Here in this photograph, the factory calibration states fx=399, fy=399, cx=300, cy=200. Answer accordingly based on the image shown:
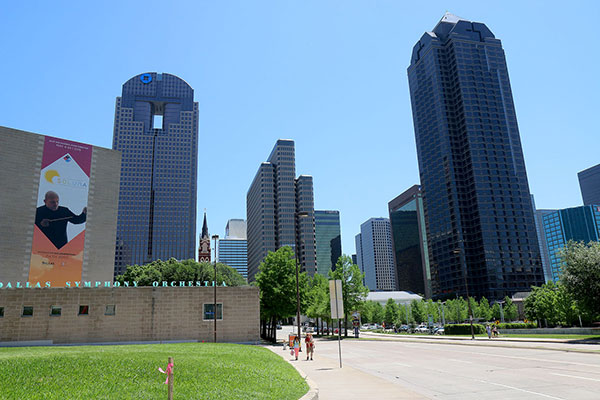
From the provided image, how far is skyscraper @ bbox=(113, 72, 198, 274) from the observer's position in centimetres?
18225

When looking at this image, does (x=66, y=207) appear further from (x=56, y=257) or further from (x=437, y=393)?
(x=437, y=393)

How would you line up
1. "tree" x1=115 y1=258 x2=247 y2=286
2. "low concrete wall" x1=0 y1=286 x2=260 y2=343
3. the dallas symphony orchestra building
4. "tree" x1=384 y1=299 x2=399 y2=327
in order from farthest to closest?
"tree" x1=384 y1=299 x2=399 y2=327 → "tree" x1=115 y1=258 x2=247 y2=286 → the dallas symphony orchestra building → "low concrete wall" x1=0 y1=286 x2=260 y2=343

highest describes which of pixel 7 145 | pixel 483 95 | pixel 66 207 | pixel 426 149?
pixel 483 95

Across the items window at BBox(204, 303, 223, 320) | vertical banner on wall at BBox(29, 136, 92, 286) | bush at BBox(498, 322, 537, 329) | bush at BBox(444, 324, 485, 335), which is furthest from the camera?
bush at BBox(498, 322, 537, 329)

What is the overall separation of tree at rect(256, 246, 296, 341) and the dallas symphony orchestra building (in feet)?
40.3

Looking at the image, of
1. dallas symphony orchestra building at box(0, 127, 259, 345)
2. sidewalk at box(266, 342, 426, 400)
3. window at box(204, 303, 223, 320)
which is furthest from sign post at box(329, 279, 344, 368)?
window at box(204, 303, 223, 320)

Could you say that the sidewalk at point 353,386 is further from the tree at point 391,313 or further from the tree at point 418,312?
the tree at point 391,313

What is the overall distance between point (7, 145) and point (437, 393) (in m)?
69.9

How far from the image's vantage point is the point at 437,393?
13164 mm

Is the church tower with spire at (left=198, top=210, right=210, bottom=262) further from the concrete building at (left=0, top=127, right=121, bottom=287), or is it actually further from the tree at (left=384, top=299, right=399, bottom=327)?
the concrete building at (left=0, top=127, right=121, bottom=287)

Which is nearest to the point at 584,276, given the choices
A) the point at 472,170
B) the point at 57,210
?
the point at 57,210

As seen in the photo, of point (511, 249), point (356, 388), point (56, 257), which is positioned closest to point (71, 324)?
point (56, 257)

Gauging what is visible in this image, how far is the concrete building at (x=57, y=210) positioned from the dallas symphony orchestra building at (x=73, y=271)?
131mm

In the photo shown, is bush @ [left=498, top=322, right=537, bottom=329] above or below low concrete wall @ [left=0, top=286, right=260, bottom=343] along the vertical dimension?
below
